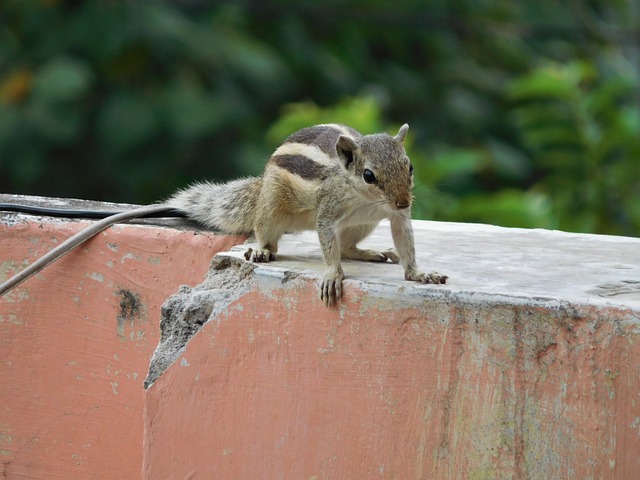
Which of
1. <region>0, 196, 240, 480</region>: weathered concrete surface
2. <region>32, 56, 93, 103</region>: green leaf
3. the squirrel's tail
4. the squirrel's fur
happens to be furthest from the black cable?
<region>32, 56, 93, 103</region>: green leaf

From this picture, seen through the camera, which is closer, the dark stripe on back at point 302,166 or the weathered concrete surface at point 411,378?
the weathered concrete surface at point 411,378

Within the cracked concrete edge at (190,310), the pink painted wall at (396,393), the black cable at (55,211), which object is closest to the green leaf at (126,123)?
the black cable at (55,211)

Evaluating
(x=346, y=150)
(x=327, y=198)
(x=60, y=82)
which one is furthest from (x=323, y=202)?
(x=60, y=82)

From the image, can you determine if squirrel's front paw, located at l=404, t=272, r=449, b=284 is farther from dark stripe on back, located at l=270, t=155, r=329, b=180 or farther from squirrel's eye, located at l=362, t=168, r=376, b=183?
dark stripe on back, located at l=270, t=155, r=329, b=180

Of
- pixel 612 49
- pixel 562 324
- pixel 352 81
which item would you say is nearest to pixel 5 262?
pixel 562 324

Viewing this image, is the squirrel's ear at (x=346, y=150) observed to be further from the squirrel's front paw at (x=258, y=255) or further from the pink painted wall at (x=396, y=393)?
the pink painted wall at (x=396, y=393)

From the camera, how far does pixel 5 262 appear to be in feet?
9.71

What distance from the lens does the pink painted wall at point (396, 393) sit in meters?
2.14

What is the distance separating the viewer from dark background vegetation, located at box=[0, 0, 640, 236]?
589 centimetres

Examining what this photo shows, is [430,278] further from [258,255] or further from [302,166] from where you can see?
[302,166]

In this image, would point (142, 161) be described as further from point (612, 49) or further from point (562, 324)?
point (562, 324)

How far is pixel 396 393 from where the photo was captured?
231 cm

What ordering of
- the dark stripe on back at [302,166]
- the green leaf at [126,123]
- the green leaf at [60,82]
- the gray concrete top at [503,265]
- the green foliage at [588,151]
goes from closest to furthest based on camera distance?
the gray concrete top at [503,265], the dark stripe on back at [302,166], the green foliage at [588,151], the green leaf at [60,82], the green leaf at [126,123]

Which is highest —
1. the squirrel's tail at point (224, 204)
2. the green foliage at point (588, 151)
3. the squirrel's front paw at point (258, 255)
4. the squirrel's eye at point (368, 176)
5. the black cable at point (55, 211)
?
the green foliage at point (588, 151)
